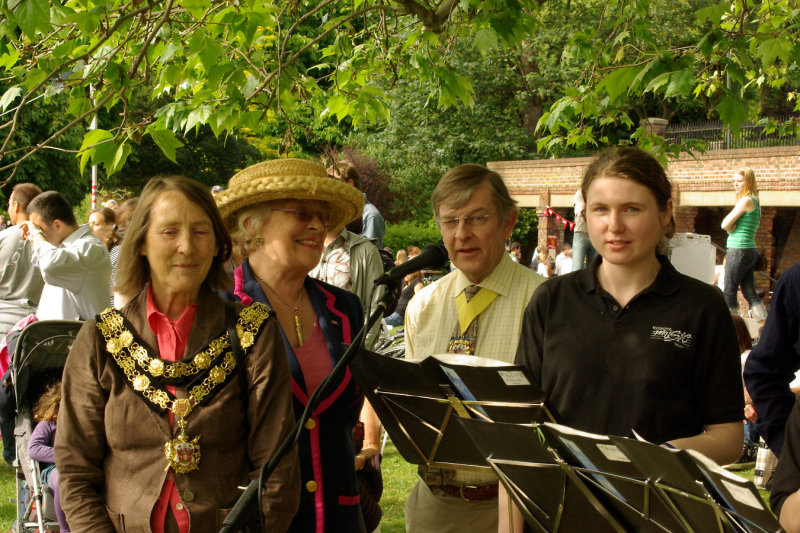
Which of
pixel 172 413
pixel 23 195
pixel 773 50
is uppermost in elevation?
pixel 773 50

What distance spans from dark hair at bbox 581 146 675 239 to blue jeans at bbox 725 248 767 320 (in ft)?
25.7

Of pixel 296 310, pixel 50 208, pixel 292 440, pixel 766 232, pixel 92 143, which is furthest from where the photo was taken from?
pixel 766 232

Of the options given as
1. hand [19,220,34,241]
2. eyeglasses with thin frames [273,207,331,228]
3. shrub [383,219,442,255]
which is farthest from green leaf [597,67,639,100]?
shrub [383,219,442,255]

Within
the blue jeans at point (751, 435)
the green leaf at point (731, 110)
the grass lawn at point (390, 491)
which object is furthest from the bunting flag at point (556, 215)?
the green leaf at point (731, 110)

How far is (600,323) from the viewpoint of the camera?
249 centimetres

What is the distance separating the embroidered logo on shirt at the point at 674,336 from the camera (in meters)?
2.38

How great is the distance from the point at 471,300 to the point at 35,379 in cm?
299

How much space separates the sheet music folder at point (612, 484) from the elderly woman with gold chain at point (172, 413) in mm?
729

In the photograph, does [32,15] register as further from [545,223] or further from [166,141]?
[545,223]

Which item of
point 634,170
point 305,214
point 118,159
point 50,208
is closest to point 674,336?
point 634,170

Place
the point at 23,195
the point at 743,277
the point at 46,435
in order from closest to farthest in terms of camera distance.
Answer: the point at 46,435
the point at 23,195
the point at 743,277

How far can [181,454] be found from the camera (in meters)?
2.26

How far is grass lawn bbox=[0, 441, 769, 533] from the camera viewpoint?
220 inches

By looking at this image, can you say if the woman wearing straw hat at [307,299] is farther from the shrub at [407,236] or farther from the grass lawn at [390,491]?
the shrub at [407,236]
